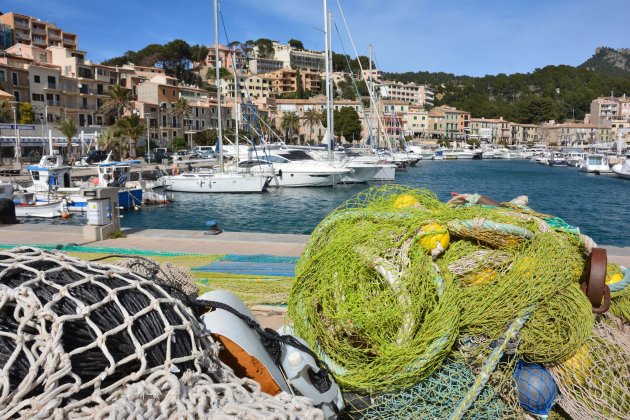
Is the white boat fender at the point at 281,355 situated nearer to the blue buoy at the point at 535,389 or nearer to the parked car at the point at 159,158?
the blue buoy at the point at 535,389

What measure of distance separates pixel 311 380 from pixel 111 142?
185 ft

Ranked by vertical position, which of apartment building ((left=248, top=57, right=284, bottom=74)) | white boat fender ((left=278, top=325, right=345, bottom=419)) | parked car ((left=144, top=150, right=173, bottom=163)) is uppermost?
apartment building ((left=248, top=57, right=284, bottom=74))

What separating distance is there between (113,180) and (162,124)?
56.3 meters

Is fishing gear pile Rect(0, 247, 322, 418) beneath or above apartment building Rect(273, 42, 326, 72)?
beneath

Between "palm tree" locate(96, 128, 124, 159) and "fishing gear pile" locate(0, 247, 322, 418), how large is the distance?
54891 mm

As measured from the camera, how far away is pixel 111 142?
180 ft

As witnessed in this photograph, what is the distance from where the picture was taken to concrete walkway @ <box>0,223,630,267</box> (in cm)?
921

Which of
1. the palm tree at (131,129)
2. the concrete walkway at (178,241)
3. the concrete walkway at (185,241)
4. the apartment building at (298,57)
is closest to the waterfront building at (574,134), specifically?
the apartment building at (298,57)

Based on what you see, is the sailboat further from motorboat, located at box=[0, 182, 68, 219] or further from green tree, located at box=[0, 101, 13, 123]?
green tree, located at box=[0, 101, 13, 123]

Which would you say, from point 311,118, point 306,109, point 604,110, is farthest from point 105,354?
point 604,110

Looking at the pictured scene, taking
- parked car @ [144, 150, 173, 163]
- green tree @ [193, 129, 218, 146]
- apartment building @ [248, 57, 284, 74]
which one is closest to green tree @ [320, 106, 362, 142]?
green tree @ [193, 129, 218, 146]

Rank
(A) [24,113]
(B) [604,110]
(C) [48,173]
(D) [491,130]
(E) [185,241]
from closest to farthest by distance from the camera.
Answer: (E) [185,241], (C) [48,173], (A) [24,113], (D) [491,130], (B) [604,110]

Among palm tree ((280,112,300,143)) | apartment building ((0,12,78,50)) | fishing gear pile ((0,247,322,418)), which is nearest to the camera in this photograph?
fishing gear pile ((0,247,322,418))

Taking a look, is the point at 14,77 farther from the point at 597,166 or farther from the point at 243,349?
the point at 597,166
